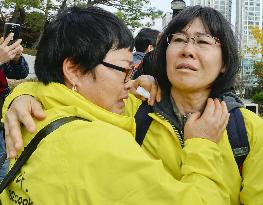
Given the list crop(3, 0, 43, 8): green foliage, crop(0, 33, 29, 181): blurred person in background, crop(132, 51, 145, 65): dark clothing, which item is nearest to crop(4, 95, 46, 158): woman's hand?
crop(0, 33, 29, 181): blurred person in background

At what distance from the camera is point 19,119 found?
177cm

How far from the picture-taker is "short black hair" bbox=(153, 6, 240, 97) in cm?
221

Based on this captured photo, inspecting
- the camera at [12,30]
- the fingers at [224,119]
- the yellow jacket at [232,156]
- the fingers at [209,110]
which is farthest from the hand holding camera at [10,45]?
the fingers at [224,119]

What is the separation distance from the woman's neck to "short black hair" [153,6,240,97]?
6 centimetres

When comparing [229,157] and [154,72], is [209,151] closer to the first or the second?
[229,157]

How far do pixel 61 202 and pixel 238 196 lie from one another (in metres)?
0.91

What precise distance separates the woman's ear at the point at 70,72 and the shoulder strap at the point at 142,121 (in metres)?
0.48

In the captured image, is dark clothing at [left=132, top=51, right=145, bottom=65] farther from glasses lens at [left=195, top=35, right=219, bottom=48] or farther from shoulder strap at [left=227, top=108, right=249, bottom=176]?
shoulder strap at [left=227, top=108, right=249, bottom=176]

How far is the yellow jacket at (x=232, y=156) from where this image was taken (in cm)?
186

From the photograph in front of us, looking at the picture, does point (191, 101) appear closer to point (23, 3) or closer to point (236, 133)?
point (236, 133)

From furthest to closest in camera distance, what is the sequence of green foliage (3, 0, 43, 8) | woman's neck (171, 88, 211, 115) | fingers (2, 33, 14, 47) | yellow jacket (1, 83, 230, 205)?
green foliage (3, 0, 43, 8) → fingers (2, 33, 14, 47) → woman's neck (171, 88, 211, 115) → yellow jacket (1, 83, 230, 205)

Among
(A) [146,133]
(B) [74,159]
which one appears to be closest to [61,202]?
(B) [74,159]

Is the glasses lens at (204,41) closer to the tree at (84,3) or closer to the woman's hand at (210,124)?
the woman's hand at (210,124)

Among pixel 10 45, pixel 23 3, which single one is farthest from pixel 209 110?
pixel 23 3
